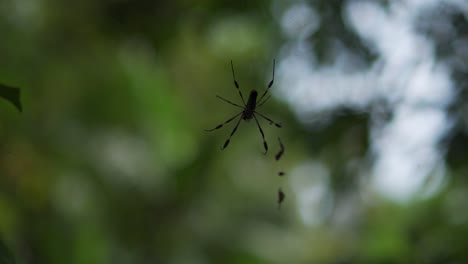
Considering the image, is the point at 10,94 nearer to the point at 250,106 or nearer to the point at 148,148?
the point at 250,106

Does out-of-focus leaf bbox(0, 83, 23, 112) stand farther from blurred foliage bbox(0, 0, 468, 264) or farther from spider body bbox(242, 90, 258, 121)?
blurred foliage bbox(0, 0, 468, 264)

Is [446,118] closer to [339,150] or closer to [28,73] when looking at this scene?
[339,150]

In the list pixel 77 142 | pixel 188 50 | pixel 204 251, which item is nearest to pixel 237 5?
pixel 188 50

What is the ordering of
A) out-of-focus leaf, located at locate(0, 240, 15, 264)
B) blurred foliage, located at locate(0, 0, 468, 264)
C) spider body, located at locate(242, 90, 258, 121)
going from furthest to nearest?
blurred foliage, located at locate(0, 0, 468, 264), spider body, located at locate(242, 90, 258, 121), out-of-focus leaf, located at locate(0, 240, 15, 264)

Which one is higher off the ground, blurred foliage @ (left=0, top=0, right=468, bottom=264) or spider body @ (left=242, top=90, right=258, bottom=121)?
blurred foliage @ (left=0, top=0, right=468, bottom=264)

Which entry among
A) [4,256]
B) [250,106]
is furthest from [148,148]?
[4,256]

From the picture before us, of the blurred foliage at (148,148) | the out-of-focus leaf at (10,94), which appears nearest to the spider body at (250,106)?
the out-of-focus leaf at (10,94)

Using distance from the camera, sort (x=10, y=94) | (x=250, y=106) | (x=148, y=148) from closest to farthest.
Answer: (x=10, y=94)
(x=250, y=106)
(x=148, y=148)

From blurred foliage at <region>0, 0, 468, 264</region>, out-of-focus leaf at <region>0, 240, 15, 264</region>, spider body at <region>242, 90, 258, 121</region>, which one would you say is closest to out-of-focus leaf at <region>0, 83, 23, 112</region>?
out-of-focus leaf at <region>0, 240, 15, 264</region>

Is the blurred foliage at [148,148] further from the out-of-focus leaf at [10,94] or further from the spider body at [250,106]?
the out-of-focus leaf at [10,94]
